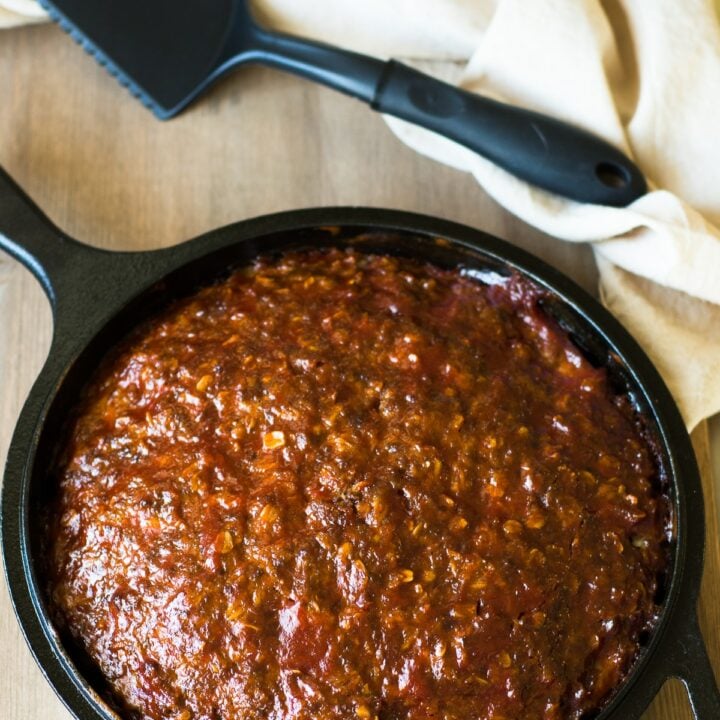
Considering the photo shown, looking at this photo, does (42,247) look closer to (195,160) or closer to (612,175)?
(195,160)

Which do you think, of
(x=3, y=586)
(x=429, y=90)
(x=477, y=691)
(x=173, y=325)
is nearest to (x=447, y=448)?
(x=477, y=691)

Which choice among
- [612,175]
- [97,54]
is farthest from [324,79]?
[612,175]

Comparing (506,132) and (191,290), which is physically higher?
(506,132)

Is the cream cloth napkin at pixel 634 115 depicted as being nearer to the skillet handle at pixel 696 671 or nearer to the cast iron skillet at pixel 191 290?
the cast iron skillet at pixel 191 290

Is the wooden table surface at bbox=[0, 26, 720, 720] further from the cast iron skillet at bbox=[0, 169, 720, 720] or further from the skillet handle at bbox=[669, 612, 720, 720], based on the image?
the skillet handle at bbox=[669, 612, 720, 720]

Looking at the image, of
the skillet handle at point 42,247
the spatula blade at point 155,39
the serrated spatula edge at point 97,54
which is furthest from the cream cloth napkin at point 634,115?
the skillet handle at point 42,247

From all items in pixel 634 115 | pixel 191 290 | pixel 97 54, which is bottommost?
pixel 191 290

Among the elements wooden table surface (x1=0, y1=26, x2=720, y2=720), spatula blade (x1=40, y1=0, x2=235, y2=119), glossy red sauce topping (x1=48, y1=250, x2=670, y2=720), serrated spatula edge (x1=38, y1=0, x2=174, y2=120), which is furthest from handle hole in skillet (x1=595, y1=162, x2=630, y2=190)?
serrated spatula edge (x1=38, y1=0, x2=174, y2=120)

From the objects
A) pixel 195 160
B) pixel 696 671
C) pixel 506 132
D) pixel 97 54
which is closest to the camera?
pixel 696 671
